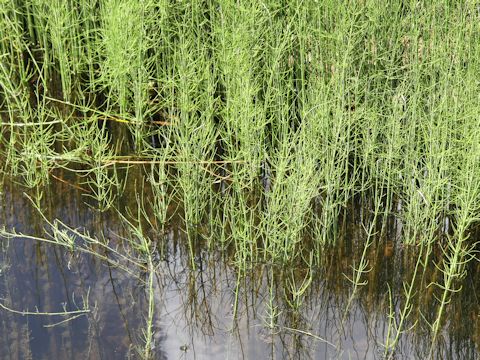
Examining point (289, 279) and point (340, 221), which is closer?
point (289, 279)

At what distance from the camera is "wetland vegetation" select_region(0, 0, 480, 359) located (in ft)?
8.90

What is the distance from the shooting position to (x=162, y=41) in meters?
4.05

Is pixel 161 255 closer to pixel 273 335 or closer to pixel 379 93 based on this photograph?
pixel 273 335

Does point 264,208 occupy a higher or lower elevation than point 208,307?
higher

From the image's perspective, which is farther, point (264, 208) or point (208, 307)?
point (264, 208)

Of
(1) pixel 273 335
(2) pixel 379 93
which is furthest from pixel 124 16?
(1) pixel 273 335

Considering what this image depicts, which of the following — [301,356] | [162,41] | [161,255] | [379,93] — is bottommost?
[301,356]

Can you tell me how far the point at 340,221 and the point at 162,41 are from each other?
1421mm

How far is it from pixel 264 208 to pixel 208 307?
579 mm

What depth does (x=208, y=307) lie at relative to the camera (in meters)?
2.83

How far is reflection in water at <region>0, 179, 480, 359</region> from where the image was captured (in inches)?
103

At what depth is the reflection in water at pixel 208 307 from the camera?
2627mm

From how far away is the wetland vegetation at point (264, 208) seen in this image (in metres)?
2.71

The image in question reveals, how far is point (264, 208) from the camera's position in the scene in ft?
10.7
